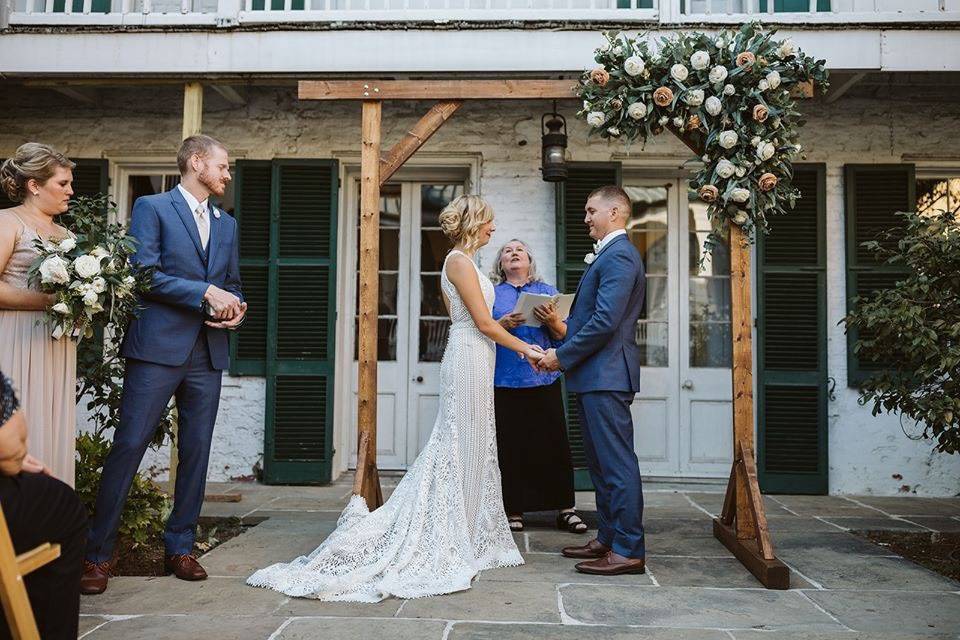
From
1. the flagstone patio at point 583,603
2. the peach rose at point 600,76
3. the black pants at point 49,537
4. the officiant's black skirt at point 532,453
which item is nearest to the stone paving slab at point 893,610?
the flagstone patio at point 583,603

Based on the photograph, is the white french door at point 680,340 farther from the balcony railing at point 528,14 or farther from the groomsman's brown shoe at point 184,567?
the groomsman's brown shoe at point 184,567

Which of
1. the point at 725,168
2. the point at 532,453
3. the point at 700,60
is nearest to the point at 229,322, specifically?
the point at 532,453

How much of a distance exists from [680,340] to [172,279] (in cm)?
421

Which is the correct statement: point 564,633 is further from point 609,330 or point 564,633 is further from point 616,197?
point 616,197

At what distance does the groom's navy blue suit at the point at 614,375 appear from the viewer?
3672 millimetres

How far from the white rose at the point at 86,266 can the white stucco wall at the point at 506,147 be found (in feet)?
10.4

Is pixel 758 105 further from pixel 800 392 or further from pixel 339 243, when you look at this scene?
pixel 339 243

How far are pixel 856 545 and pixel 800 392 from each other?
5.86ft

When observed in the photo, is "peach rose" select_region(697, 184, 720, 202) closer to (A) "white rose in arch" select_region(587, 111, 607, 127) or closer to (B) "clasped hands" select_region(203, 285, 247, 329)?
(A) "white rose in arch" select_region(587, 111, 607, 127)

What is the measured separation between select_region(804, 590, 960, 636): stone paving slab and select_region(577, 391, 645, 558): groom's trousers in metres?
0.79

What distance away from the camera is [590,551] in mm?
3947

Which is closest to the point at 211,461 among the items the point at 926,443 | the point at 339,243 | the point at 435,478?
the point at 339,243

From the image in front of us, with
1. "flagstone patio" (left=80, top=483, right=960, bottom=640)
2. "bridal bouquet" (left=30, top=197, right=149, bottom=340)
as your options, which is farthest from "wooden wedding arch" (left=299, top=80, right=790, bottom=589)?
"bridal bouquet" (left=30, top=197, right=149, bottom=340)

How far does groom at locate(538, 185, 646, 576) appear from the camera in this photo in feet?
12.0
